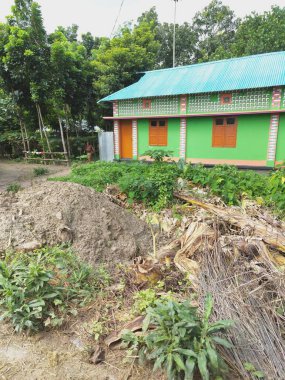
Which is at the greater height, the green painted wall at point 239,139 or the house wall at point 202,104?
the house wall at point 202,104

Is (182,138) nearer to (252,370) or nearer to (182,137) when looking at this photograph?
(182,137)

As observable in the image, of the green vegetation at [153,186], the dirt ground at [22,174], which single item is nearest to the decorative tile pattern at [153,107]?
the dirt ground at [22,174]

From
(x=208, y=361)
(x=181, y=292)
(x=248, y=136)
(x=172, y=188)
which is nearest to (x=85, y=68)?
(x=248, y=136)

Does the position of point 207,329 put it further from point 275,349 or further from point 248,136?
point 248,136

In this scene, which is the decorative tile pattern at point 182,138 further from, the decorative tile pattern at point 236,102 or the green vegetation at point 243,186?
the green vegetation at point 243,186

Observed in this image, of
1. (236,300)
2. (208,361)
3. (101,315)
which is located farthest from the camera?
(101,315)

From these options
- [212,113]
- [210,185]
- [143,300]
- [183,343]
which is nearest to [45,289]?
[143,300]

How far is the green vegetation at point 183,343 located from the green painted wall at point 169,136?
421 inches

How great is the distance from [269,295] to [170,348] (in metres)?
1.22

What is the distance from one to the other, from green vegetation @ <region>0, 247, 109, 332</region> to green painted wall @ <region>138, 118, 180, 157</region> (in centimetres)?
963

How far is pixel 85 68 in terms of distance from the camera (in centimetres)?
1484

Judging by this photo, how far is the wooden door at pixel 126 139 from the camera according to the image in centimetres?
1425

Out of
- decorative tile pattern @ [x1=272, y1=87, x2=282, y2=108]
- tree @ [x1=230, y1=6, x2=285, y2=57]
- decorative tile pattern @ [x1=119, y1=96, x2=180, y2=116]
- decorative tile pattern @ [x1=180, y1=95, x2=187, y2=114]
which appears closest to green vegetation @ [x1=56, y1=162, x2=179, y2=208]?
decorative tile pattern @ [x1=180, y1=95, x2=187, y2=114]

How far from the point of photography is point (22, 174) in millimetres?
11281
